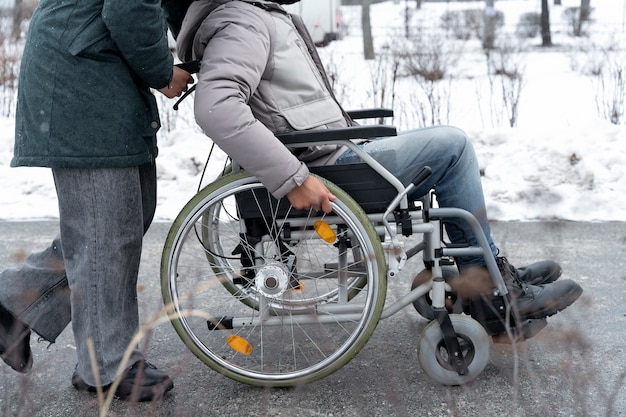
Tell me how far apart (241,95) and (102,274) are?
0.72 meters

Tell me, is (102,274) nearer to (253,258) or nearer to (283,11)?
(253,258)

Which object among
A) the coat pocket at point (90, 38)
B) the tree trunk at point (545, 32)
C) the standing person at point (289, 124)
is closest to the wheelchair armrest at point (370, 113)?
the standing person at point (289, 124)

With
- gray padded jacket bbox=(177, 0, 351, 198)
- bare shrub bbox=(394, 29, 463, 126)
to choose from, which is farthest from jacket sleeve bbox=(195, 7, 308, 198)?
bare shrub bbox=(394, 29, 463, 126)

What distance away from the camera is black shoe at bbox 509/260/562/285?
2.99m

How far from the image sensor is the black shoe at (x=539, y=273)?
299 cm

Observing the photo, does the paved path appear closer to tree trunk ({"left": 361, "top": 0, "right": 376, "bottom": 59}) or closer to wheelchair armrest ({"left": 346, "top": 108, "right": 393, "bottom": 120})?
wheelchair armrest ({"left": 346, "top": 108, "right": 393, "bottom": 120})

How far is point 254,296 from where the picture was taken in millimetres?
2850

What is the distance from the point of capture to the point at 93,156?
2463 millimetres

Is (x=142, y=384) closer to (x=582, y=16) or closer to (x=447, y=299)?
(x=447, y=299)

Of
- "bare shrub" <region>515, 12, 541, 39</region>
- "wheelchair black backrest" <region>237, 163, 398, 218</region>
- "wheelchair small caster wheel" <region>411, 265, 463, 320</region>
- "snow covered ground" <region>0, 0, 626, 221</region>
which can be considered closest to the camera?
"wheelchair black backrest" <region>237, 163, 398, 218</region>

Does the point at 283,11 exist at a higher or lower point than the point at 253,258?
higher

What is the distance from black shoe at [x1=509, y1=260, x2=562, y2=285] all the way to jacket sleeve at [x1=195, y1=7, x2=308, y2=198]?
3.29 feet

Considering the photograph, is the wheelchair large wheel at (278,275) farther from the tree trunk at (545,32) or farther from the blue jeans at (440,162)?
the tree trunk at (545,32)

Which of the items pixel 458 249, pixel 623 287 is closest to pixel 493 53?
pixel 623 287
